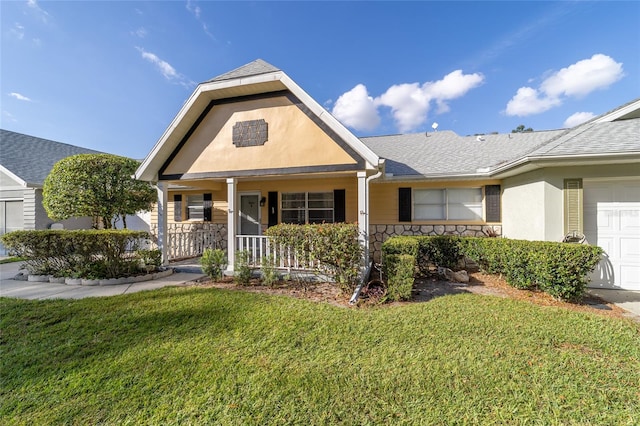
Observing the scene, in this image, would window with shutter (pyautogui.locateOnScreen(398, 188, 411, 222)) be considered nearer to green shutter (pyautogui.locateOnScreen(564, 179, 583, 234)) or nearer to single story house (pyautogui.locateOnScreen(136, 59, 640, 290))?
single story house (pyautogui.locateOnScreen(136, 59, 640, 290))

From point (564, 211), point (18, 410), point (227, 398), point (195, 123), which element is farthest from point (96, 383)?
point (564, 211)

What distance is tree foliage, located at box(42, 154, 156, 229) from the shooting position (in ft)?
26.3

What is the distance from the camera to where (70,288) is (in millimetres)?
6352

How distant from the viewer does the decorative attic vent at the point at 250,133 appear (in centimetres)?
708

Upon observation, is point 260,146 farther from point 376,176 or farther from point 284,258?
point 376,176

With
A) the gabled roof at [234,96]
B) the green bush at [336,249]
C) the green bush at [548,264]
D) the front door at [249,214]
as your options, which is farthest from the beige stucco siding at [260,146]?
the green bush at [548,264]

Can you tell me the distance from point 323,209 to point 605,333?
7.95m

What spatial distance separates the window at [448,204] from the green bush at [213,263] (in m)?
7.30

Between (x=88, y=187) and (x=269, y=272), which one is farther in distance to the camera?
(x=88, y=187)

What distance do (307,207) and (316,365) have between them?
7504mm

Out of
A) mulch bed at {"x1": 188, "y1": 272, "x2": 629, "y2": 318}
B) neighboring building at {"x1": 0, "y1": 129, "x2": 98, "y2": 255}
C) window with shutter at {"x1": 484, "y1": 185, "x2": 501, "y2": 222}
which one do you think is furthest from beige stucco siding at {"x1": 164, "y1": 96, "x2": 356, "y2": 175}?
neighboring building at {"x1": 0, "y1": 129, "x2": 98, "y2": 255}

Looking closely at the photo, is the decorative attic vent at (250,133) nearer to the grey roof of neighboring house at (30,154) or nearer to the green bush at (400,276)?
the green bush at (400,276)

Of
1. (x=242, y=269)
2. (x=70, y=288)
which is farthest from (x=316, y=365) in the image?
(x=70, y=288)

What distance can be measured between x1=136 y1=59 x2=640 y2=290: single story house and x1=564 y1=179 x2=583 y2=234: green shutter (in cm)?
3
